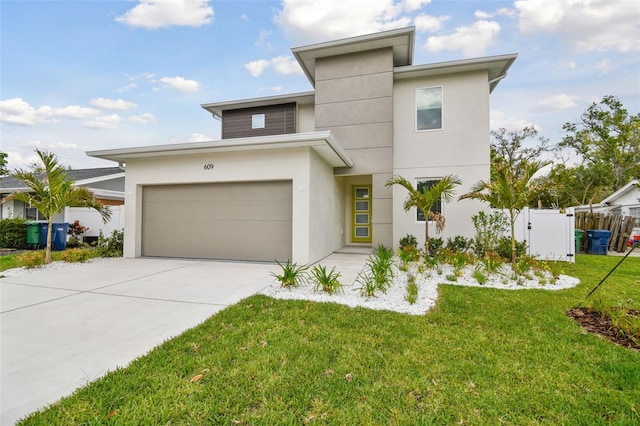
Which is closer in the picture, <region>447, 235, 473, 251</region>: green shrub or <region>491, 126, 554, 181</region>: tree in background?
<region>447, 235, 473, 251</region>: green shrub

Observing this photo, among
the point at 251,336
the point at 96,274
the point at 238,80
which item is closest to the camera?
the point at 251,336

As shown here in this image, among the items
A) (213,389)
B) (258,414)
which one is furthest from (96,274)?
(258,414)

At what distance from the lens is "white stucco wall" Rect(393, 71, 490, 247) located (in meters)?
9.59

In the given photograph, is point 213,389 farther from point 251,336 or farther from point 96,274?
point 96,274

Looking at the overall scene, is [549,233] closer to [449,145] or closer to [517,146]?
[449,145]

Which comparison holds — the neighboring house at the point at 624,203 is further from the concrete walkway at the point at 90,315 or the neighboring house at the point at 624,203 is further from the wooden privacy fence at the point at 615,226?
the concrete walkway at the point at 90,315

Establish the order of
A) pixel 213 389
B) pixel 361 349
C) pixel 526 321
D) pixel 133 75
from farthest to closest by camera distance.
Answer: pixel 133 75, pixel 526 321, pixel 361 349, pixel 213 389

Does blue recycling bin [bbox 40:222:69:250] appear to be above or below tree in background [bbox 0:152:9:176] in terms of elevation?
below

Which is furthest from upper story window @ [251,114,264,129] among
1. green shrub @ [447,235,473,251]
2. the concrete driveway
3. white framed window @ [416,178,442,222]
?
green shrub @ [447,235,473,251]

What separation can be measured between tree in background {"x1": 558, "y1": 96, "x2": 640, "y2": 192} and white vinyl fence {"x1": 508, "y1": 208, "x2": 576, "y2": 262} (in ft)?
54.6

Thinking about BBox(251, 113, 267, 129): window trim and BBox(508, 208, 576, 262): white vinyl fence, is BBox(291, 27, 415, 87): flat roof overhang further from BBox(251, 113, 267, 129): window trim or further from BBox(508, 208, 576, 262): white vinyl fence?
BBox(508, 208, 576, 262): white vinyl fence

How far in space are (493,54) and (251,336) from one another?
417 inches

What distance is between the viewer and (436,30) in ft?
33.0

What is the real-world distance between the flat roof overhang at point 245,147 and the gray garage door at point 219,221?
3.49 ft
